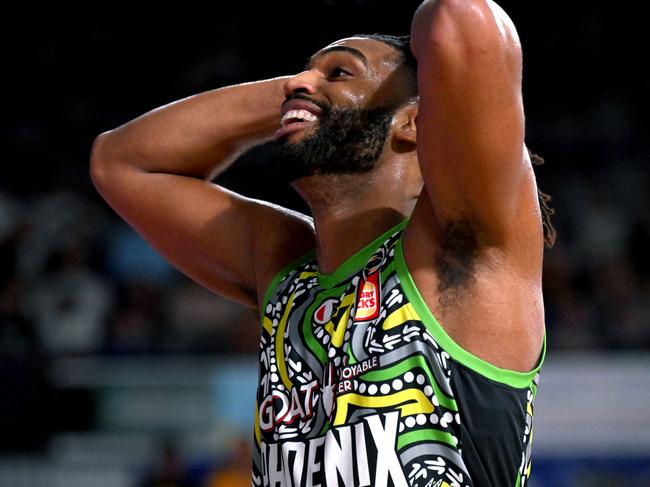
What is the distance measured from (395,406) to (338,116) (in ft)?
2.27

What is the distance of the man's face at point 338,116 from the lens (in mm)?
2453

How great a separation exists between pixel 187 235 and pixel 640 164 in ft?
20.2

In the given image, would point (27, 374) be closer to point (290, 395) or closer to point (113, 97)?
point (113, 97)

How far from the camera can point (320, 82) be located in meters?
2.52

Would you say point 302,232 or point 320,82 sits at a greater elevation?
point 320,82

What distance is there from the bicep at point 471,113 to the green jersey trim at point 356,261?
297 millimetres

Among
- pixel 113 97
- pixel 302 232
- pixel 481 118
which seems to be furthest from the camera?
pixel 113 97

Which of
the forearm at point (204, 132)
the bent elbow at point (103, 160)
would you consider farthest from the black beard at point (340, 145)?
the bent elbow at point (103, 160)

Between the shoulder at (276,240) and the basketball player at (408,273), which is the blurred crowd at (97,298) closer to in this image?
the shoulder at (276,240)

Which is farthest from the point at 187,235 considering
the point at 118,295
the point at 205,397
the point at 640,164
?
the point at 640,164

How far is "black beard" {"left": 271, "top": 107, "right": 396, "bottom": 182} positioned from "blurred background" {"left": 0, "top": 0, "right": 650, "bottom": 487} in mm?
3369

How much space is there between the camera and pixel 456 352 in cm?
212

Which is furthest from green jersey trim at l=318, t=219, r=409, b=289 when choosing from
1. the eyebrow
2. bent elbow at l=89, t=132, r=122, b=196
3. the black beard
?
bent elbow at l=89, t=132, r=122, b=196

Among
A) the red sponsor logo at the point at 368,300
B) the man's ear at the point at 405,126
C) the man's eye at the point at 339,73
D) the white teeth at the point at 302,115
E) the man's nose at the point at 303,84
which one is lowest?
the red sponsor logo at the point at 368,300
